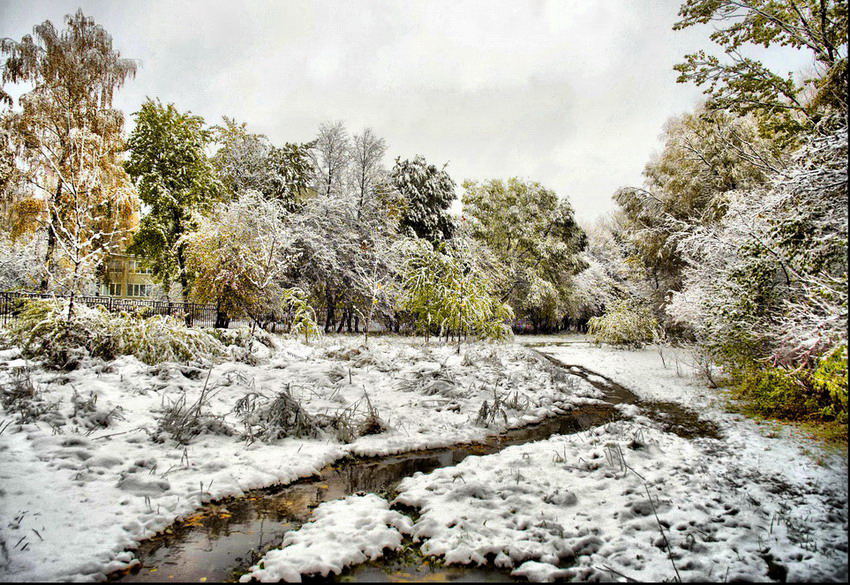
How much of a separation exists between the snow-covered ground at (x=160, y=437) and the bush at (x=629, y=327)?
356 inches

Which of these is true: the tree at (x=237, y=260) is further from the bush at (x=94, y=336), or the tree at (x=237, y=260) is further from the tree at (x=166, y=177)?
the tree at (x=166, y=177)

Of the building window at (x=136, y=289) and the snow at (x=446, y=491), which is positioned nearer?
the snow at (x=446, y=491)

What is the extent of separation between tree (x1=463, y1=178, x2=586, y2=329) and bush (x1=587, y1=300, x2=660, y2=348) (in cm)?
815

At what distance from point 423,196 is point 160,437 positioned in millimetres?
19100

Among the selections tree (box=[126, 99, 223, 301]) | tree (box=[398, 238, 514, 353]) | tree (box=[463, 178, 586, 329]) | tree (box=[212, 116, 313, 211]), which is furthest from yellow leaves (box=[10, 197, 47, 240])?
tree (box=[463, 178, 586, 329])

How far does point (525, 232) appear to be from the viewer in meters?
26.0

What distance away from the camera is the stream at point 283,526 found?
2.54 metres

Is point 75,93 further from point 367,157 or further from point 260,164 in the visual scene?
point 367,157

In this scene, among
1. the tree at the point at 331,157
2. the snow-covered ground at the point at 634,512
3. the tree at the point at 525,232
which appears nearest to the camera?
the snow-covered ground at the point at 634,512

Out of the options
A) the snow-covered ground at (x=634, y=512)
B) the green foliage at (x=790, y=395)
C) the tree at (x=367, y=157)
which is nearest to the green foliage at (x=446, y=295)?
the green foliage at (x=790, y=395)

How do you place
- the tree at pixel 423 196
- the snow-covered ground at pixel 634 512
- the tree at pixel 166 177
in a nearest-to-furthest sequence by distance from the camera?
the snow-covered ground at pixel 634 512 < the tree at pixel 166 177 < the tree at pixel 423 196

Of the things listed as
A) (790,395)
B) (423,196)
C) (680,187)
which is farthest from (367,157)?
(790,395)

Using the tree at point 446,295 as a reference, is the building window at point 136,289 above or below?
above

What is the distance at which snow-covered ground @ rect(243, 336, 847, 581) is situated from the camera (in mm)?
2484
